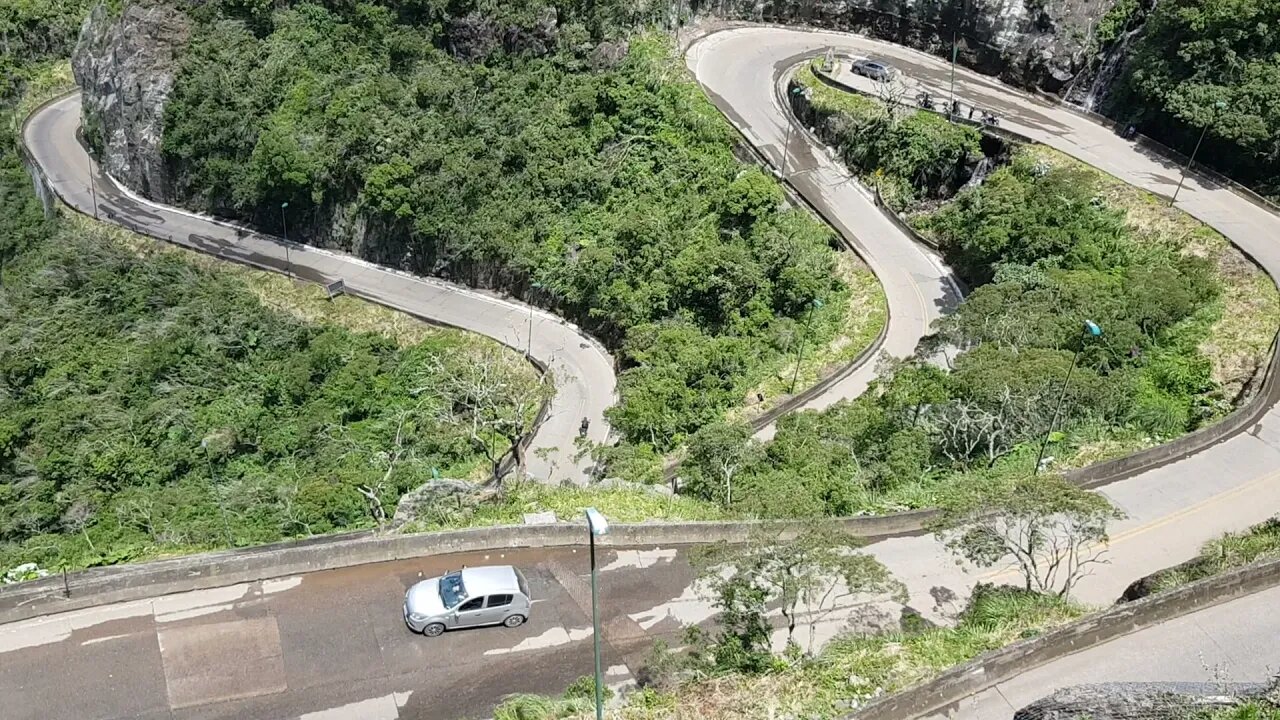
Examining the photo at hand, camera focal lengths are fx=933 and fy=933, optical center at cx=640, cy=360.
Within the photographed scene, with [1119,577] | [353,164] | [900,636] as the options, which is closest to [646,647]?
[900,636]

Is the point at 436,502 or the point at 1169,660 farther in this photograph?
the point at 436,502

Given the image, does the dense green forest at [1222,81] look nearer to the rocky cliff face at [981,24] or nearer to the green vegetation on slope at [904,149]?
the rocky cliff face at [981,24]

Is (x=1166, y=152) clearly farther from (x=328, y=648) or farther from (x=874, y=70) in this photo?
(x=328, y=648)

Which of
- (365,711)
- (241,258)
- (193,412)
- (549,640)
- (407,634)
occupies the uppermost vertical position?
(549,640)

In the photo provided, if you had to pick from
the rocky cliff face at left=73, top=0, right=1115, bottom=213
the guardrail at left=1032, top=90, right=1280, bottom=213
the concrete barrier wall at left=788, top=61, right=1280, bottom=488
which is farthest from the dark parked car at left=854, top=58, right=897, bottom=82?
the concrete barrier wall at left=788, top=61, right=1280, bottom=488

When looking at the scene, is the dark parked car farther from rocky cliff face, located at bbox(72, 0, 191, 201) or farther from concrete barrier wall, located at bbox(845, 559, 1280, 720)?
rocky cliff face, located at bbox(72, 0, 191, 201)

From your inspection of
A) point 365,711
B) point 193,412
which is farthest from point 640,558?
point 193,412

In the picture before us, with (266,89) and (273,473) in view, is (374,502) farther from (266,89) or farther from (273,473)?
(266,89)
